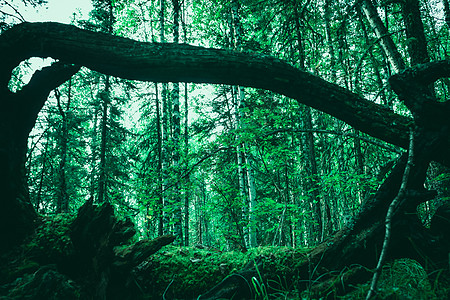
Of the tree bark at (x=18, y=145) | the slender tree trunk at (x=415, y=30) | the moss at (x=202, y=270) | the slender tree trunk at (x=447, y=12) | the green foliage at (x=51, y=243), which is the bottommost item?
the moss at (x=202, y=270)

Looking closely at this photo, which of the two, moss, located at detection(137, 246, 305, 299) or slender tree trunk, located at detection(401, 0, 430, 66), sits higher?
slender tree trunk, located at detection(401, 0, 430, 66)

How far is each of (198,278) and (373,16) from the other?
5.23 m

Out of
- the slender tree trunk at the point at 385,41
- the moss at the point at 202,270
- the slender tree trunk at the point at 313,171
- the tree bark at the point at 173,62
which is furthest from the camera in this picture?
the slender tree trunk at the point at 313,171

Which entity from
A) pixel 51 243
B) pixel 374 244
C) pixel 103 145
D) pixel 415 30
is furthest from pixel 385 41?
pixel 103 145

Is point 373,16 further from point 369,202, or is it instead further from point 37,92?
point 37,92

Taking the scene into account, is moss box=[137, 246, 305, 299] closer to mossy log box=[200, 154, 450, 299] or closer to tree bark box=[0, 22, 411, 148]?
mossy log box=[200, 154, 450, 299]

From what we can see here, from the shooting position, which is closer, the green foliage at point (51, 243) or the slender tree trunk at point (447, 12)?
the green foliage at point (51, 243)

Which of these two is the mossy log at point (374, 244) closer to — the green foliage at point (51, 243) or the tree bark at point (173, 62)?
the tree bark at point (173, 62)

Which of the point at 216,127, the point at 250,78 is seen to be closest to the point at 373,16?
the point at 250,78

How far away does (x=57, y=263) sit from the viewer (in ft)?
8.32

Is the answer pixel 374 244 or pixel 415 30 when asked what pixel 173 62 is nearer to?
pixel 374 244

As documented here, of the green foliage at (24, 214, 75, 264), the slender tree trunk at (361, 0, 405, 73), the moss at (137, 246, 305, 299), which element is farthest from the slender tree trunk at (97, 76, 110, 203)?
the slender tree trunk at (361, 0, 405, 73)

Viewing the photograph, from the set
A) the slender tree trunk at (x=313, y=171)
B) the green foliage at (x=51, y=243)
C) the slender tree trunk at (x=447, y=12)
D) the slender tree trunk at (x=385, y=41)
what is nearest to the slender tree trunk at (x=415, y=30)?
the slender tree trunk at (x=385, y=41)

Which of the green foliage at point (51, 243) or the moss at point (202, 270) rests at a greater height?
the green foliage at point (51, 243)
